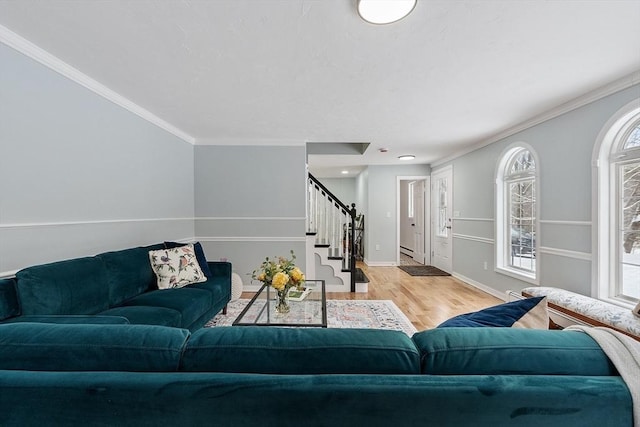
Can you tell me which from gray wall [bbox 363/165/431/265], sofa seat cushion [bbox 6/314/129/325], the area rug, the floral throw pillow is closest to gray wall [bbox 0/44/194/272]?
the floral throw pillow

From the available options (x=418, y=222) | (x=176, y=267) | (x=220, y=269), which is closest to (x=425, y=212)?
(x=418, y=222)

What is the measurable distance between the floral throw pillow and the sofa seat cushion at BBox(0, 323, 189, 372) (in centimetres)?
191

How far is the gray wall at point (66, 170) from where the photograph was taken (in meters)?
1.85

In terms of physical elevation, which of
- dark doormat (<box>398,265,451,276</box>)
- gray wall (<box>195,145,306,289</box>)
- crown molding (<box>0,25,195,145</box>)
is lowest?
dark doormat (<box>398,265,451,276</box>)

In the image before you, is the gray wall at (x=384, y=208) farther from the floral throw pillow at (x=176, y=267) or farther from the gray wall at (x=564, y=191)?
the floral throw pillow at (x=176, y=267)

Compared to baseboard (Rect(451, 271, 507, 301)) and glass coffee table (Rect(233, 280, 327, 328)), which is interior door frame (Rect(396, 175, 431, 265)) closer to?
baseboard (Rect(451, 271, 507, 301))

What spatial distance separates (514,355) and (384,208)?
555 cm

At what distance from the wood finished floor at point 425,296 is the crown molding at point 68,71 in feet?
8.81

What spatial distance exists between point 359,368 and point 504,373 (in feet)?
1.28

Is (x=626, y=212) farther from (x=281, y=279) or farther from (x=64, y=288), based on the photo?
(x=64, y=288)

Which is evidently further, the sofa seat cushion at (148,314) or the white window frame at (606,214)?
the white window frame at (606,214)

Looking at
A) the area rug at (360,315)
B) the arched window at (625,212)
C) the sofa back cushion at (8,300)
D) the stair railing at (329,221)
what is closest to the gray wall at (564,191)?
the arched window at (625,212)

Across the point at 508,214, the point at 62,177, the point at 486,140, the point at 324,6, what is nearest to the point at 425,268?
the point at 508,214

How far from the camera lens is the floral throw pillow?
2.65 m
